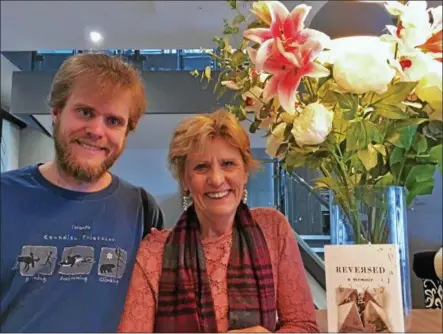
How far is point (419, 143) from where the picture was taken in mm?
702

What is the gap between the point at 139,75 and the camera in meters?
0.93

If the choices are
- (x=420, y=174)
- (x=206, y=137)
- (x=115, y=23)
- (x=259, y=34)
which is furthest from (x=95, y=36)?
(x=420, y=174)

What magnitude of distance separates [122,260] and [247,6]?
0.51 m

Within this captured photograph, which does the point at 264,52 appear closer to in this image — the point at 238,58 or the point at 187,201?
the point at 238,58

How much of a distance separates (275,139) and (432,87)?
0.77ft

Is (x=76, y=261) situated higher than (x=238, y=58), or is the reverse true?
(x=238, y=58)

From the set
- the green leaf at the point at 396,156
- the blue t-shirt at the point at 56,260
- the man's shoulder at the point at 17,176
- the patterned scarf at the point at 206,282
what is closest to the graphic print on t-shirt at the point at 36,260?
the blue t-shirt at the point at 56,260

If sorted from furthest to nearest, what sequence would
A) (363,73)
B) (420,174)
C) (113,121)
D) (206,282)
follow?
(206,282) → (113,121) → (420,174) → (363,73)

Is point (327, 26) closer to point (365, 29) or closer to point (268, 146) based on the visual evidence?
point (365, 29)

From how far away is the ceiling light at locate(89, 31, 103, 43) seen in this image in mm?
896

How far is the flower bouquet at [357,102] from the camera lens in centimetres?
63

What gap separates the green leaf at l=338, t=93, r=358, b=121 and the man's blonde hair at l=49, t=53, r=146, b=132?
39 centimetres

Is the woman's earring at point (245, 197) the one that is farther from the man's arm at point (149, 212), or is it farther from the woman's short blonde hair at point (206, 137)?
the man's arm at point (149, 212)

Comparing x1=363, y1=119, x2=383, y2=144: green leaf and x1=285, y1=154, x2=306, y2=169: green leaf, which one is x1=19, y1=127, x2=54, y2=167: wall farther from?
x1=363, y1=119, x2=383, y2=144: green leaf
